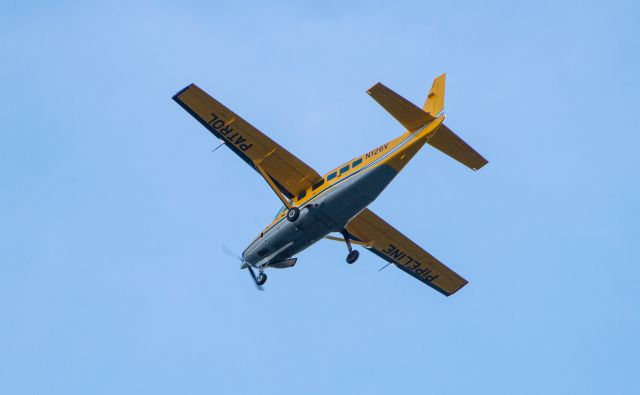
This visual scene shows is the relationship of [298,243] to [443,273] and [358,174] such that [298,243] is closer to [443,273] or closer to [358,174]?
[358,174]

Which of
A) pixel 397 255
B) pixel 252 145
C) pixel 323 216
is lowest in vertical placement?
pixel 323 216

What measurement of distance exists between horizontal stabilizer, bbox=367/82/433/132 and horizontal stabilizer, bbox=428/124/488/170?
709mm

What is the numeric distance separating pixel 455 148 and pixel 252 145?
627 cm

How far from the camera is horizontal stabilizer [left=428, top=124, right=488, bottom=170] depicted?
33.8 meters

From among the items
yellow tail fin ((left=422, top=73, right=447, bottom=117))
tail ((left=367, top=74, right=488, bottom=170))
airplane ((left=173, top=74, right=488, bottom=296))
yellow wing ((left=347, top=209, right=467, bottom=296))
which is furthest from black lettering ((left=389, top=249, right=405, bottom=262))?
yellow tail fin ((left=422, top=73, right=447, bottom=117))

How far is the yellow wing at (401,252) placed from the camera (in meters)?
38.2

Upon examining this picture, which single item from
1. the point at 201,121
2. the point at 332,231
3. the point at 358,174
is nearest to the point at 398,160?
the point at 358,174

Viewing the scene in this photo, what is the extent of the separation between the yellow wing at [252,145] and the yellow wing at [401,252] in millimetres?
3298

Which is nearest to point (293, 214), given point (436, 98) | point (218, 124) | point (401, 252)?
point (218, 124)

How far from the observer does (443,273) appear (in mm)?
40219

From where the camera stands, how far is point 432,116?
33469mm

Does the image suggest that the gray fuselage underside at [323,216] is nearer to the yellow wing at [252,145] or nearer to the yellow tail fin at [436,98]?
the yellow wing at [252,145]

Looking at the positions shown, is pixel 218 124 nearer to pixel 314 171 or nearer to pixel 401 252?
pixel 314 171

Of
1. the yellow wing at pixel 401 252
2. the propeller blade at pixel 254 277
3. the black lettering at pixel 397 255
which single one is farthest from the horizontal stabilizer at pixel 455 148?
the propeller blade at pixel 254 277
